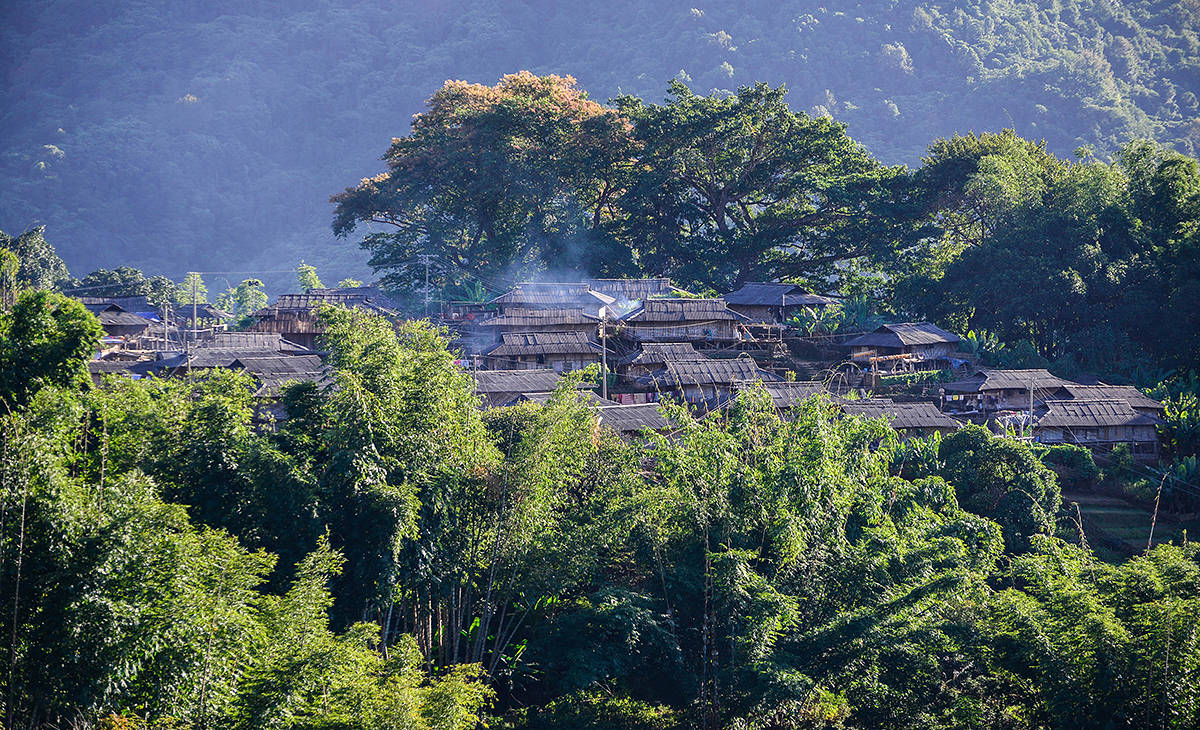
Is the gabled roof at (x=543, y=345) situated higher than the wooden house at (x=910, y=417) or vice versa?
the gabled roof at (x=543, y=345)

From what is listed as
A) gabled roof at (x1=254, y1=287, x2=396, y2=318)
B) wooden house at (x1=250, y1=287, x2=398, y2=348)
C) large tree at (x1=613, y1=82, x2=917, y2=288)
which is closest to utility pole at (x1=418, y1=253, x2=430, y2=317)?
gabled roof at (x1=254, y1=287, x2=396, y2=318)

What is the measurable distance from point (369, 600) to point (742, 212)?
29.7 meters

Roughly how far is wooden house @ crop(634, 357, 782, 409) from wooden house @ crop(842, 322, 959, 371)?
4461mm

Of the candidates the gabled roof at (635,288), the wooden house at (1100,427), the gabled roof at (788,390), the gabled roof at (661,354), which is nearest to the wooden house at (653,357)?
the gabled roof at (661,354)

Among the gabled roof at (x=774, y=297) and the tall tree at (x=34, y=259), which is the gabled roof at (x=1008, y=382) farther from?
the tall tree at (x=34, y=259)

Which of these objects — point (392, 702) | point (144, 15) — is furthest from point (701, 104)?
point (144, 15)

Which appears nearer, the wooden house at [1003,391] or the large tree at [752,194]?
the wooden house at [1003,391]

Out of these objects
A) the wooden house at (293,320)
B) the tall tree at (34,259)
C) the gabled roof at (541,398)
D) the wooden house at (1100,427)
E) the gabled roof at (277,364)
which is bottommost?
the wooden house at (1100,427)

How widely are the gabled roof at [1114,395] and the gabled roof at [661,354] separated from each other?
401 inches

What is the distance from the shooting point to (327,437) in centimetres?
1498

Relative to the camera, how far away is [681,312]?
32938 millimetres

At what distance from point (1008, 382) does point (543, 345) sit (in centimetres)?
1322

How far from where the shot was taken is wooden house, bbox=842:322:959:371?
3188 centimetres

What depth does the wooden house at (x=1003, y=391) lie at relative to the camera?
93.3 feet
